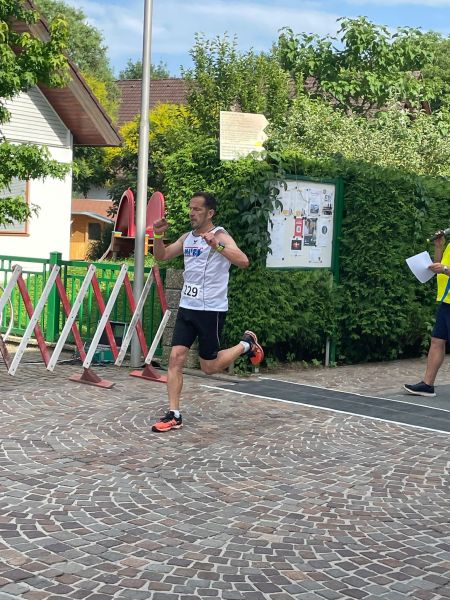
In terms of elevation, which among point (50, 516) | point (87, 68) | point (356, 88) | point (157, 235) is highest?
point (87, 68)

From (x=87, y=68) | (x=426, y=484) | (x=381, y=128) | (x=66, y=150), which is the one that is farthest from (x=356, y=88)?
(x=87, y=68)

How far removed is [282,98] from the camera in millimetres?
23469

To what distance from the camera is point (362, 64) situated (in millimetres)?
23688

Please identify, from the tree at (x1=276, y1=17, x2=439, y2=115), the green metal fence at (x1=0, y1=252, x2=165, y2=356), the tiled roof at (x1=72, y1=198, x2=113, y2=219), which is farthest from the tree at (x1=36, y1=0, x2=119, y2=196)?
the green metal fence at (x1=0, y1=252, x2=165, y2=356)

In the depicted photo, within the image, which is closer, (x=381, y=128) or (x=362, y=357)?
(x=362, y=357)

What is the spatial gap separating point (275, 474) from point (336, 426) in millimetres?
1710

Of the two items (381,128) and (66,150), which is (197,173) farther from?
(66,150)

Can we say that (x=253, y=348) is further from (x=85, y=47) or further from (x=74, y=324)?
(x=85, y=47)

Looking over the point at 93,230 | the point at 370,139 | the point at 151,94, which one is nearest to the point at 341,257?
the point at 370,139

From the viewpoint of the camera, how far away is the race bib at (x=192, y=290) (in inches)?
290

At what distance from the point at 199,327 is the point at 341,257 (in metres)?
4.37

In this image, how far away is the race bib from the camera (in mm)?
7355

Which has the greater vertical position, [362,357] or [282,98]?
[282,98]

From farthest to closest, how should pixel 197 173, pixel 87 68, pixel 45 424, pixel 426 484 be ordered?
pixel 87 68
pixel 197 173
pixel 45 424
pixel 426 484
